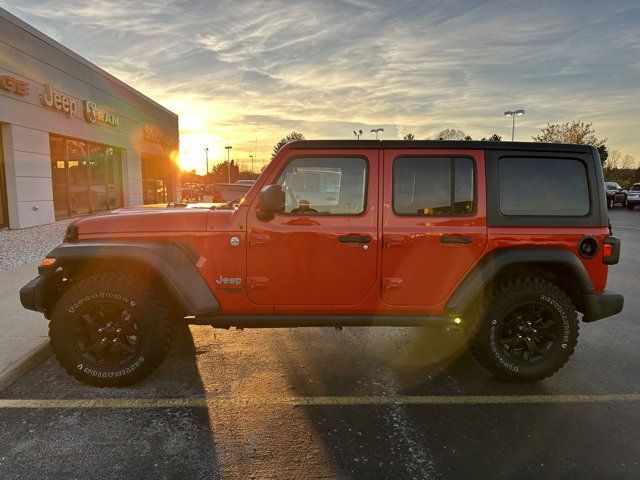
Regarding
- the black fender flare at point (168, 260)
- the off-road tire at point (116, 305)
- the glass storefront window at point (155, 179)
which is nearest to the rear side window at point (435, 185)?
the black fender flare at point (168, 260)

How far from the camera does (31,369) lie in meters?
3.75

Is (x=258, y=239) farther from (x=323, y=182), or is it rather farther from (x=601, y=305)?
(x=601, y=305)

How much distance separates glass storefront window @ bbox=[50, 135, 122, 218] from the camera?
15.4 meters

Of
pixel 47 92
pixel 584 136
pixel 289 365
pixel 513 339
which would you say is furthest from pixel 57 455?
pixel 584 136

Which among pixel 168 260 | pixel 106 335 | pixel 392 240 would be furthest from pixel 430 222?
pixel 106 335

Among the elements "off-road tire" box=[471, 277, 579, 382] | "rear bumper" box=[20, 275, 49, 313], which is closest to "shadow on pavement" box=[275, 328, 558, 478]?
"off-road tire" box=[471, 277, 579, 382]

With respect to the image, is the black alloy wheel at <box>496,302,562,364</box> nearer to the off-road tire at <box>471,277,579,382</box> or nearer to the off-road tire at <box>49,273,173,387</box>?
the off-road tire at <box>471,277,579,382</box>

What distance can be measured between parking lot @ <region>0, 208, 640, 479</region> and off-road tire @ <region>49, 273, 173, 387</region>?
150mm

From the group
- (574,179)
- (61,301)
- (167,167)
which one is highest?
(167,167)

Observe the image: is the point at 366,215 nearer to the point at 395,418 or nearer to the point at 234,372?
the point at 395,418

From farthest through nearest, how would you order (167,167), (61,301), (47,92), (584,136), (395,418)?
(584,136) < (167,167) < (47,92) < (61,301) < (395,418)

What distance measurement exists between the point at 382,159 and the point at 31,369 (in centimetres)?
357

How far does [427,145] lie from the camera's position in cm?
347

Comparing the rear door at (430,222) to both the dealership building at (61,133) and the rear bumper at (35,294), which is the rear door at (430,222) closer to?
the rear bumper at (35,294)
